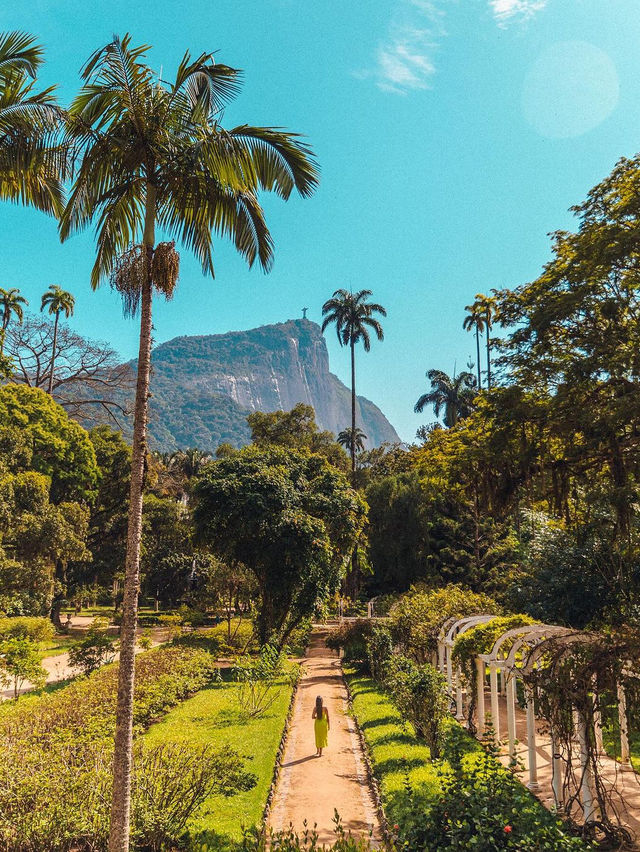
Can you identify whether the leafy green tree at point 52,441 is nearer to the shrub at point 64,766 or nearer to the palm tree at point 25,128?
the shrub at point 64,766

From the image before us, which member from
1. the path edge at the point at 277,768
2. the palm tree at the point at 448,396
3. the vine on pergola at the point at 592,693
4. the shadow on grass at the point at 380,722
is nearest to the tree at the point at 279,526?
the path edge at the point at 277,768

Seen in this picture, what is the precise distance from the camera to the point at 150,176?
22.8ft

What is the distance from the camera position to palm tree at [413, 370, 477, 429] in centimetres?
4656

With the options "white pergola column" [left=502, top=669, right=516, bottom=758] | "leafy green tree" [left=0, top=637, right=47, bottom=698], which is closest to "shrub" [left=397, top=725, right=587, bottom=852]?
"white pergola column" [left=502, top=669, right=516, bottom=758]

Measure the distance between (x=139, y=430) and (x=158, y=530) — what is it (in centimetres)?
3623

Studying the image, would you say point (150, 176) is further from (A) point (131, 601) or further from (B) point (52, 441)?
(B) point (52, 441)

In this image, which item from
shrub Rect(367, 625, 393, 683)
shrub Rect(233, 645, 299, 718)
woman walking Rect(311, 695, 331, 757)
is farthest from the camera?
shrub Rect(367, 625, 393, 683)

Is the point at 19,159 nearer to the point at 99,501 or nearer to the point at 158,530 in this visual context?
the point at 99,501

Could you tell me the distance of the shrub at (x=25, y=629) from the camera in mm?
19625

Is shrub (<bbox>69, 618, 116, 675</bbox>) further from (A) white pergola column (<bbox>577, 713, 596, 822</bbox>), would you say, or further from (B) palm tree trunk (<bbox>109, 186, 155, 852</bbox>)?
(A) white pergola column (<bbox>577, 713, 596, 822</bbox>)

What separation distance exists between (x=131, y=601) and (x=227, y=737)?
7.32 meters

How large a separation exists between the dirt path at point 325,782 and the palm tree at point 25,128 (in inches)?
348

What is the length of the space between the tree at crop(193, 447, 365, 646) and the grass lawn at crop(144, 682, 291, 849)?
374 cm

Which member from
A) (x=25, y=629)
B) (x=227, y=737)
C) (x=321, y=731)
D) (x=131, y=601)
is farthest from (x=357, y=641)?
(x=131, y=601)
